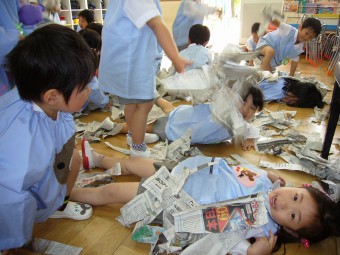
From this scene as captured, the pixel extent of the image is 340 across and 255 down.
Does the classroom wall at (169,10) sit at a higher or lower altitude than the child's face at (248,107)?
higher

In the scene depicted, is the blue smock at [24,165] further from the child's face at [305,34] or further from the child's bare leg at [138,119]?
the child's face at [305,34]

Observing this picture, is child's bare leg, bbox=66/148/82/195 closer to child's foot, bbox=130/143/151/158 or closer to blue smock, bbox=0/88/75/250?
blue smock, bbox=0/88/75/250

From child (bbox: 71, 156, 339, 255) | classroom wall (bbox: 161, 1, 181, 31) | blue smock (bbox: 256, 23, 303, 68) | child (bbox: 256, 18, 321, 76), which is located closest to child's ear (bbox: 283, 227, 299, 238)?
child (bbox: 71, 156, 339, 255)

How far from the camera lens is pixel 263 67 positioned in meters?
2.63

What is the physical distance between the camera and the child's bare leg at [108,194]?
3.19ft

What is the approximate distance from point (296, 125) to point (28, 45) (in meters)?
1.58

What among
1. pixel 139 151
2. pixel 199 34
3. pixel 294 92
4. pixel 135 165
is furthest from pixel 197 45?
pixel 135 165

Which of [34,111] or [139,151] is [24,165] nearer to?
[34,111]

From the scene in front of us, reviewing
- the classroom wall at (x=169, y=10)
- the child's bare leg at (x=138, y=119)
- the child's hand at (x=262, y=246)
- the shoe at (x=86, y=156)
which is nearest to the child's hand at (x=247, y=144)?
the child's bare leg at (x=138, y=119)

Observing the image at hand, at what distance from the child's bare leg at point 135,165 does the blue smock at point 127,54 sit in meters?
0.26

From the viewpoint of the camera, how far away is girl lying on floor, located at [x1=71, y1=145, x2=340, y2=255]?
2.70 ft

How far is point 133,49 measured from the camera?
3.59 feet

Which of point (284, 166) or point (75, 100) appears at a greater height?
point (75, 100)

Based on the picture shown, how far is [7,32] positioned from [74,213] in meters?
0.83
